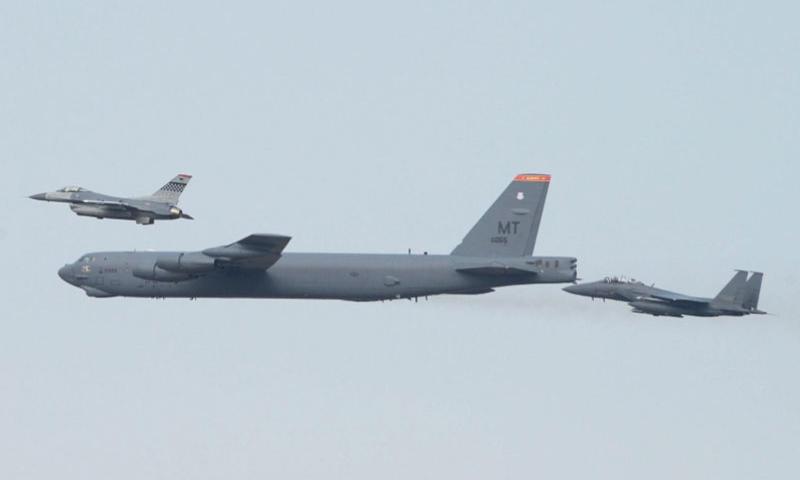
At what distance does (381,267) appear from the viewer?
238 ft

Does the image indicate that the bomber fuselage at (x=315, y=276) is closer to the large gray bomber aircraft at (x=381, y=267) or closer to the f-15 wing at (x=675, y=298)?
the large gray bomber aircraft at (x=381, y=267)

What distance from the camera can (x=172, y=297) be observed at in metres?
77.1

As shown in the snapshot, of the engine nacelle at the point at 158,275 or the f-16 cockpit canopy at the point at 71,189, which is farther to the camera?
the f-16 cockpit canopy at the point at 71,189

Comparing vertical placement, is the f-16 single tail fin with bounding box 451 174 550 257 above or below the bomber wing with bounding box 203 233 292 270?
above

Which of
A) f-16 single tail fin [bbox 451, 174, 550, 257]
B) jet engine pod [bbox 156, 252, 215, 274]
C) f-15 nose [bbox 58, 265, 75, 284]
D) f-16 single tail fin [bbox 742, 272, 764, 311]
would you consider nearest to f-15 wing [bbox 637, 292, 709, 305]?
f-16 single tail fin [bbox 742, 272, 764, 311]

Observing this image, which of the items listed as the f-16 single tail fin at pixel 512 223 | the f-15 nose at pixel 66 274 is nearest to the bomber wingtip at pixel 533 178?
the f-16 single tail fin at pixel 512 223

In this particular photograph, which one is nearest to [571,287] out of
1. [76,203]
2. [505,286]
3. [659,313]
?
[659,313]

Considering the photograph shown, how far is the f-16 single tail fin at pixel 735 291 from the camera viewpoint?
3381 inches

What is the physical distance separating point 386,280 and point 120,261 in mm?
13225

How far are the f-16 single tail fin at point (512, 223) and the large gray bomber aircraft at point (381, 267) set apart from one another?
4 centimetres

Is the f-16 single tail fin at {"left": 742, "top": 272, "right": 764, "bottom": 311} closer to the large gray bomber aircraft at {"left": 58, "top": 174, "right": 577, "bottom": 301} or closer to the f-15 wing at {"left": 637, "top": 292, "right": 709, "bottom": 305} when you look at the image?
the f-15 wing at {"left": 637, "top": 292, "right": 709, "bottom": 305}

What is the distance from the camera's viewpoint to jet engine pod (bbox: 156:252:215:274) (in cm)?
7444

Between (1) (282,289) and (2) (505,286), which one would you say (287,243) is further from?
(2) (505,286)

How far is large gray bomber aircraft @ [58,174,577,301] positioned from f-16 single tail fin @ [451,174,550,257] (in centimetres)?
4
